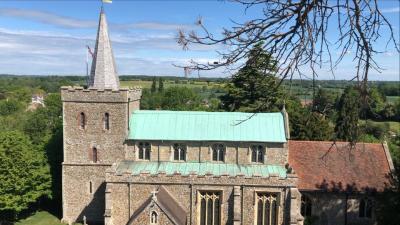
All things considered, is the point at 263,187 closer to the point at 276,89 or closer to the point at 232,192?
the point at 232,192

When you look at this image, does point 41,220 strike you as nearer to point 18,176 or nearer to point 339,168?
point 18,176

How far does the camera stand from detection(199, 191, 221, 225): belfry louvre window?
27062 millimetres

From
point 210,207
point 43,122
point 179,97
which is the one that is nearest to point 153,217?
point 210,207

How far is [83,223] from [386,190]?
2113 centimetres

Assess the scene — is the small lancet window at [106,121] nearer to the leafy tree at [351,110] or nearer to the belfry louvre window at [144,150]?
the belfry louvre window at [144,150]

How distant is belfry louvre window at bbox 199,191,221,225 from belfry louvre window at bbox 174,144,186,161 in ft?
11.1

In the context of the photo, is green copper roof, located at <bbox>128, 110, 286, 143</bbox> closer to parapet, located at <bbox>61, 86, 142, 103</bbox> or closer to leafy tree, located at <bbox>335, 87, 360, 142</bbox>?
parapet, located at <bbox>61, 86, 142, 103</bbox>

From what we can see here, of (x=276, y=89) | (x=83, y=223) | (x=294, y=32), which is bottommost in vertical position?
(x=83, y=223)

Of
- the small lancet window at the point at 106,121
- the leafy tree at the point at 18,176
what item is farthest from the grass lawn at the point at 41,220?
the small lancet window at the point at 106,121

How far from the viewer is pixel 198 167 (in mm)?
28516

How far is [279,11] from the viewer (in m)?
5.58

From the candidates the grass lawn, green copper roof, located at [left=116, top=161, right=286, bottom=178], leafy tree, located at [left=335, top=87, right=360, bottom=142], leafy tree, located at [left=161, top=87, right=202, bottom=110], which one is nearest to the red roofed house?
green copper roof, located at [left=116, top=161, right=286, bottom=178]

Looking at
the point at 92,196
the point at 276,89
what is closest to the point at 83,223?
the point at 92,196

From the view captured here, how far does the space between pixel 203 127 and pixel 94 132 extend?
8.06 meters
